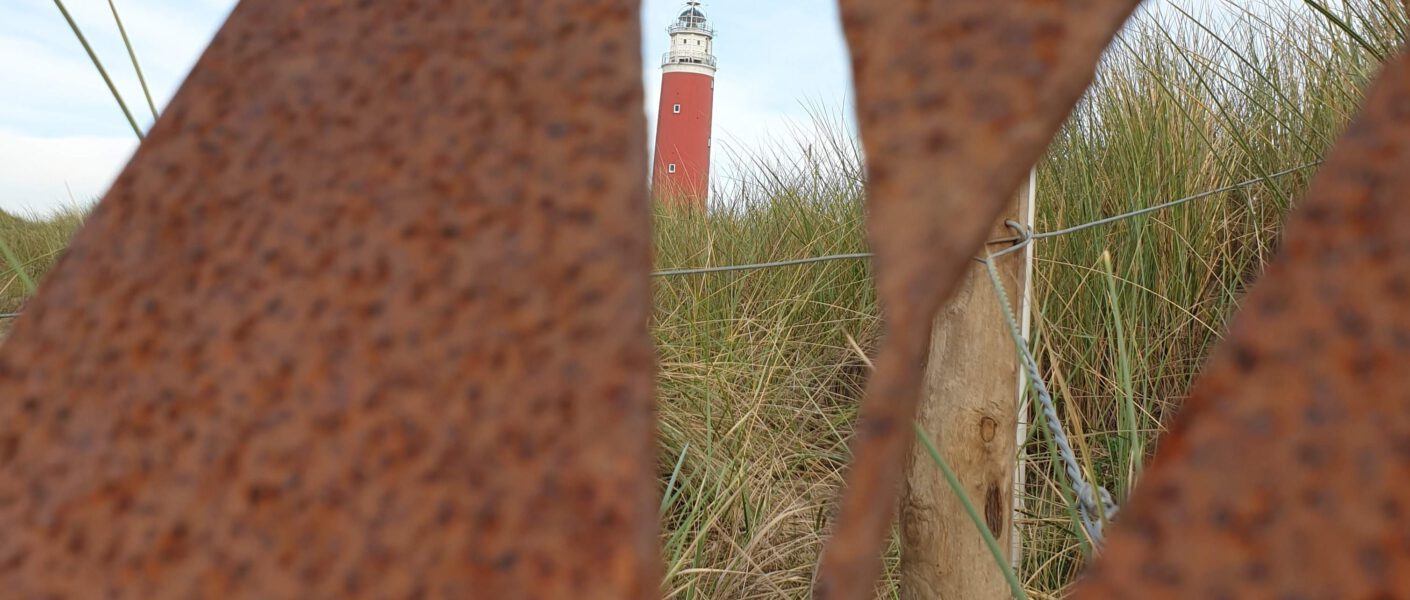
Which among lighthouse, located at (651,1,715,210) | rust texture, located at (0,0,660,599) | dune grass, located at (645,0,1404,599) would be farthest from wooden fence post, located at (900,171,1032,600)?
lighthouse, located at (651,1,715,210)

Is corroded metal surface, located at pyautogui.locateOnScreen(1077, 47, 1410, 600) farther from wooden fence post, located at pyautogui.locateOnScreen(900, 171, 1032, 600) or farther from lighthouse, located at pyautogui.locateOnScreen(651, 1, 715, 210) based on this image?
lighthouse, located at pyautogui.locateOnScreen(651, 1, 715, 210)

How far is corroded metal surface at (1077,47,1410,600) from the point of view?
17 cm

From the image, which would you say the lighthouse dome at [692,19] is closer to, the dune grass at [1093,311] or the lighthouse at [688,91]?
the lighthouse at [688,91]

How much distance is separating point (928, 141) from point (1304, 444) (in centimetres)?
8

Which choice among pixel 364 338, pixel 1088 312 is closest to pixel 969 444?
pixel 1088 312

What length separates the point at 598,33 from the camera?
0.24m

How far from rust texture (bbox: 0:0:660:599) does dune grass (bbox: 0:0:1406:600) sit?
1.63 meters

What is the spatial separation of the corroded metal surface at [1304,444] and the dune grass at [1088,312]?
5.61 feet

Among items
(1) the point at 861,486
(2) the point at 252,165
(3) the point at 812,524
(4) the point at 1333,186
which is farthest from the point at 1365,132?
(3) the point at 812,524

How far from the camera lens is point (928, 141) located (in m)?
0.19

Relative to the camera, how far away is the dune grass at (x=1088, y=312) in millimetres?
2156

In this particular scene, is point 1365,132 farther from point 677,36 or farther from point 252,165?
point 677,36

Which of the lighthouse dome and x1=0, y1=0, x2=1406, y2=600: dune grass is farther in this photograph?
the lighthouse dome

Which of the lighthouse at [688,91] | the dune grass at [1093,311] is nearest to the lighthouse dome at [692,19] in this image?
the lighthouse at [688,91]
